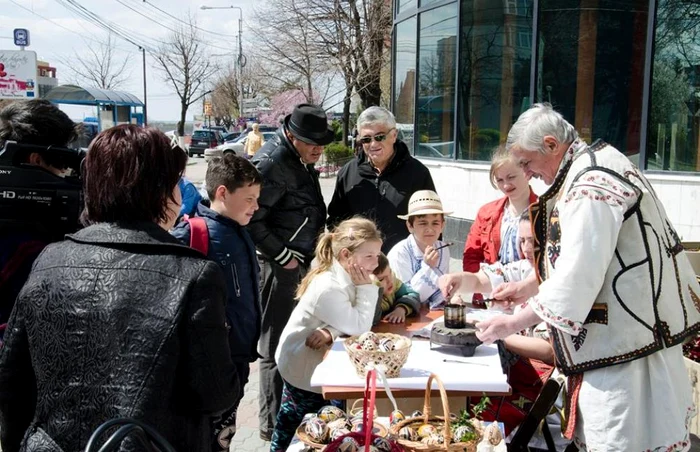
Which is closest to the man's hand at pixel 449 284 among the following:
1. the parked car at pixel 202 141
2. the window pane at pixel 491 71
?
the window pane at pixel 491 71

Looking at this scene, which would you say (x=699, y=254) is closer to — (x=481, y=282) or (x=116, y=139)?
(x=481, y=282)

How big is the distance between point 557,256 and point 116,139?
156cm

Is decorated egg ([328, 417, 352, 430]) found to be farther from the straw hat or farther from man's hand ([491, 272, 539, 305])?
the straw hat

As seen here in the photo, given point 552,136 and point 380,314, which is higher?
point 552,136

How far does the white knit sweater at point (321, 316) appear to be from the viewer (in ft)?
10.2

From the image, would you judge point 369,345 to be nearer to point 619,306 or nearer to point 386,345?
point 386,345

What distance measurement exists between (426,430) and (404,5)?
10.4 metres

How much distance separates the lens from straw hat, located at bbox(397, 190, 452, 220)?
4012 millimetres

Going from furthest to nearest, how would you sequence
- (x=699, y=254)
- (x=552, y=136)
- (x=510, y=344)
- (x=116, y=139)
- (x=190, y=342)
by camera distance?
1. (x=699, y=254)
2. (x=510, y=344)
3. (x=552, y=136)
4. (x=116, y=139)
5. (x=190, y=342)

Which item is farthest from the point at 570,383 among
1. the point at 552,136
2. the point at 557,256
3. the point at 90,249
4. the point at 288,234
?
the point at 288,234

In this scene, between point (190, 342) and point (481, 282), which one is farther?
point (481, 282)

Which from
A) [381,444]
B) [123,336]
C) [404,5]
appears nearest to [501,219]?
[381,444]

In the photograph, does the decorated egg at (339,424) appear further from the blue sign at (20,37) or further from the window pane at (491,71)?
the blue sign at (20,37)

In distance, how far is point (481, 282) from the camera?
3748mm
